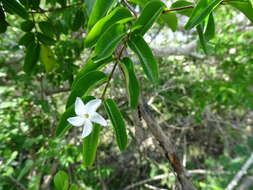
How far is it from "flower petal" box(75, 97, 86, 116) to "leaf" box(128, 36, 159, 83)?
14 centimetres

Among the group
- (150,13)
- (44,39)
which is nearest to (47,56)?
(44,39)

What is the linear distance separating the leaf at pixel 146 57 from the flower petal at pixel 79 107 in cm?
14

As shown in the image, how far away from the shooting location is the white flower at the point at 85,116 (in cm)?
45

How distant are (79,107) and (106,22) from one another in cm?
17

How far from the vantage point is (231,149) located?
301 cm

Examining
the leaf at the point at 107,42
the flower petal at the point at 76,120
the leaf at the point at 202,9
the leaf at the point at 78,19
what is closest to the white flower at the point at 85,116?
the flower petal at the point at 76,120

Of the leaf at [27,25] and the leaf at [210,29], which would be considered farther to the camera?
the leaf at [27,25]

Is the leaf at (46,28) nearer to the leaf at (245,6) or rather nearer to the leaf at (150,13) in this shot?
the leaf at (150,13)

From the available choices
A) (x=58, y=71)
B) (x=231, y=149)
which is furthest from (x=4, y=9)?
(x=231, y=149)

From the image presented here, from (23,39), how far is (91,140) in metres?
0.52

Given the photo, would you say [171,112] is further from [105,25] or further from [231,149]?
[105,25]

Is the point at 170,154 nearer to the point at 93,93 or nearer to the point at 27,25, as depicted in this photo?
the point at 27,25

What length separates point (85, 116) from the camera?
454 millimetres

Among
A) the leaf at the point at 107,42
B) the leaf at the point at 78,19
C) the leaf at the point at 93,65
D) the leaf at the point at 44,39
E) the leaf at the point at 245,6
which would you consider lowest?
the leaf at the point at 93,65
